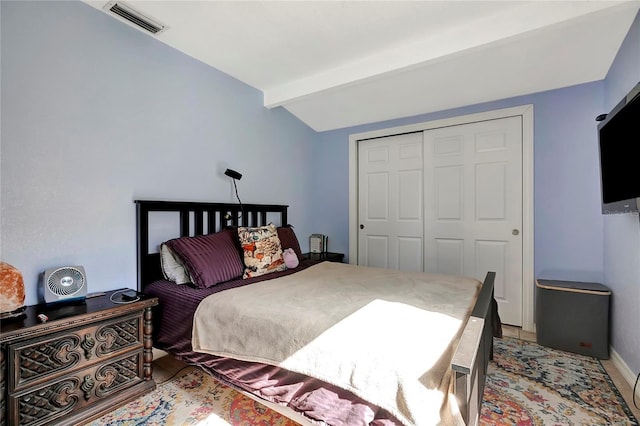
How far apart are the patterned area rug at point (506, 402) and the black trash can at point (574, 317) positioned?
0.64ft

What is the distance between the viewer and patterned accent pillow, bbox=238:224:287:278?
2.42 meters

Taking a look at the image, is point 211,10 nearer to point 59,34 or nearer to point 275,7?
point 275,7

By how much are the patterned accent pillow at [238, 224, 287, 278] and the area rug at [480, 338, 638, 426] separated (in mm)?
1730

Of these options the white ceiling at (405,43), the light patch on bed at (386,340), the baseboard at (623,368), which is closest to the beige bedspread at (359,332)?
the light patch on bed at (386,340)

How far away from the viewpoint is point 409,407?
0.98 metres

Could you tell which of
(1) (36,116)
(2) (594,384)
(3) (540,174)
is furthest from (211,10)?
(2) (594,384)

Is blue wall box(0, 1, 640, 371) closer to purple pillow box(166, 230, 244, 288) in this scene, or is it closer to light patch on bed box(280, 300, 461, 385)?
purple pillow box(166, 230, 244, 288)

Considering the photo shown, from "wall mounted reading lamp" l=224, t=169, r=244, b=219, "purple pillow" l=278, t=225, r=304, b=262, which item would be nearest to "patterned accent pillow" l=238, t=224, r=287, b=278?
"purple pillow" l=278, t=225, r=304, b=262

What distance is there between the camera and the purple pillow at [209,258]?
6.91ft

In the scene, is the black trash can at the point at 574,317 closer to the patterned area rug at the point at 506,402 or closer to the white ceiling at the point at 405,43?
the patterned area rug at the point at 506,402

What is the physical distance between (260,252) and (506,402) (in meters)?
1.95

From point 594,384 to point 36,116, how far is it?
3945mm

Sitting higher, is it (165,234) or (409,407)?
(165,234)

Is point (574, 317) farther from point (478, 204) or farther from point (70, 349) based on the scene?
point (70, 349)
